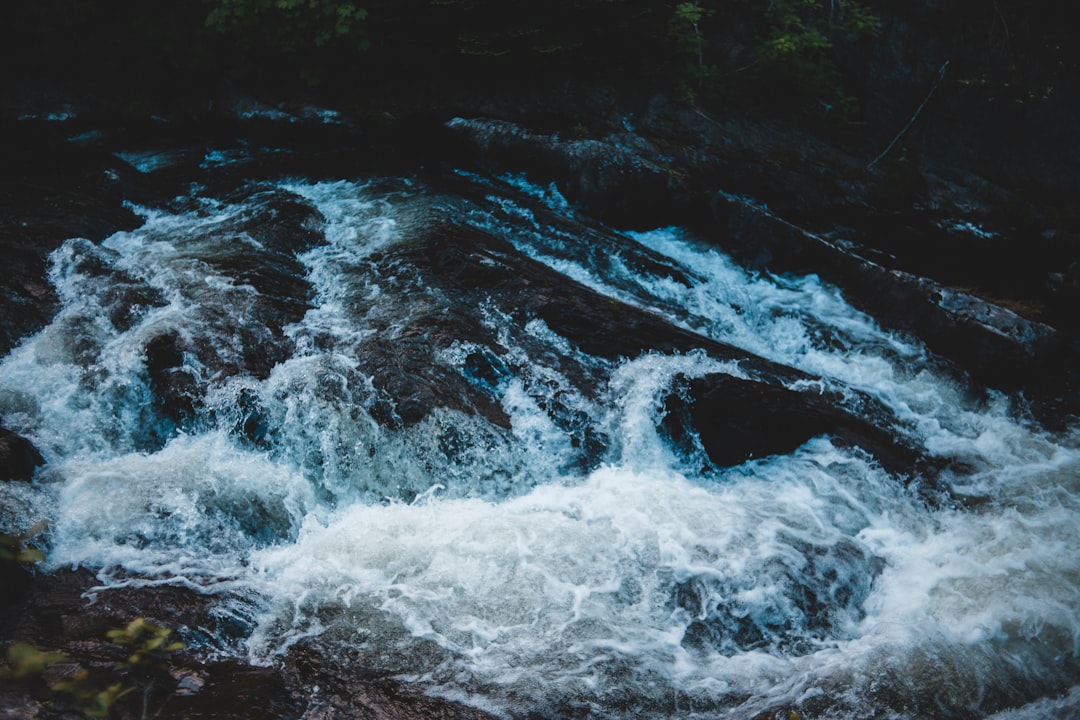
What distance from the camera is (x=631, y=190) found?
9.98m

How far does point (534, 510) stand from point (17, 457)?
3680mm

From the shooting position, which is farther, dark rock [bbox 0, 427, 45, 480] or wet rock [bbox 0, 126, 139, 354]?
wet rock [bbox 0, 126, 139, 354]

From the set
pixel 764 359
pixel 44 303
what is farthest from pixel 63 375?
pixel 764 359

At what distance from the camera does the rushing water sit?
4449mm

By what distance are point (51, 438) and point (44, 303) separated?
1828 millimetres

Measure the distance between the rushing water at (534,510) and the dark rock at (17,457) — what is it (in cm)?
15

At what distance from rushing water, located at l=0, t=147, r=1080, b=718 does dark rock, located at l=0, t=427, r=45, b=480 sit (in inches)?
5.9

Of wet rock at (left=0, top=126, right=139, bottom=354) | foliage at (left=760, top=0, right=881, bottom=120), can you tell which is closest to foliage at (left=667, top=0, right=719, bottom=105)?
foliage at (left=760, top=0, right=881, bottom=120)

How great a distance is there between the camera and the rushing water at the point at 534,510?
4449 millimetres

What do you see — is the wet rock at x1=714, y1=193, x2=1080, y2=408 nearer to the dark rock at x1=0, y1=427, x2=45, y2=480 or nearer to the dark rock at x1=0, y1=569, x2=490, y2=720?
the dark rock at x1=0, y1=569, x2=490, y2=720

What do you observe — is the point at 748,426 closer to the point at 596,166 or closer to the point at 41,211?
the point at 596,166

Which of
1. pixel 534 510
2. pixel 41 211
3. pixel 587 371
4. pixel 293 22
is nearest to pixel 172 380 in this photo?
pixel 534 510

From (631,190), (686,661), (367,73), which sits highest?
(367,73)

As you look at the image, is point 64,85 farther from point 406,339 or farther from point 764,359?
point 764,359
